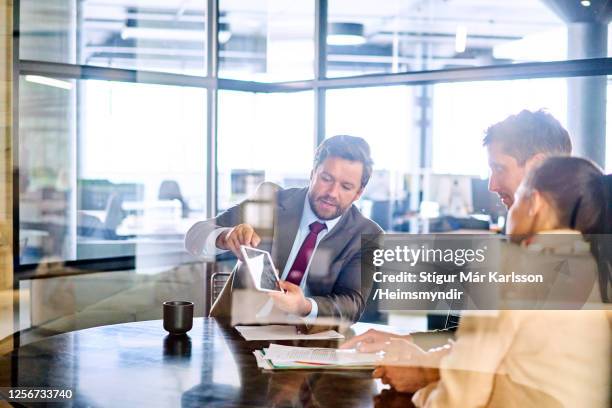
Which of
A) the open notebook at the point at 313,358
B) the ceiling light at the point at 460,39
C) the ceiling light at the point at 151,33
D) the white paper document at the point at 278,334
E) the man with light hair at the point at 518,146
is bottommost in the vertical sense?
the white paper document at the point at 278,334

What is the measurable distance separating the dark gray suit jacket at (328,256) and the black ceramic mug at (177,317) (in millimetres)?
447

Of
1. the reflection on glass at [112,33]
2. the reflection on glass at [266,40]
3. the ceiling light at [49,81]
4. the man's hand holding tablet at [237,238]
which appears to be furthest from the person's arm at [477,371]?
the ceiling light at [49,81]

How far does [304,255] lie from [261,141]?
2.18ft

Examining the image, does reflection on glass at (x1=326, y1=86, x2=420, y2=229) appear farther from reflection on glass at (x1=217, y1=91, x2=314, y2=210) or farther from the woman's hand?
the woman's hand

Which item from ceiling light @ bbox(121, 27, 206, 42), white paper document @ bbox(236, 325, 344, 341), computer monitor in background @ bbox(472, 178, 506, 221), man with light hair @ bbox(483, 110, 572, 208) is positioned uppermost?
ceiling light @ bbox(121, 27, 206, 42)

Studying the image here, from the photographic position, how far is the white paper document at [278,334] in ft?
6.22

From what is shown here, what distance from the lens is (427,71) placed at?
269 centimetres

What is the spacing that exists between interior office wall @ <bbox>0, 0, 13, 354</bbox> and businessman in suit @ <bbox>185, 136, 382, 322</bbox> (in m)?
1.34

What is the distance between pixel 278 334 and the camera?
1.96 meters

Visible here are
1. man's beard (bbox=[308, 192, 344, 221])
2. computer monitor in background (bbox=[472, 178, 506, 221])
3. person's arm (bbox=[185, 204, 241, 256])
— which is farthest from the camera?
person's arm (bbox=[185, 204, 241, 256])

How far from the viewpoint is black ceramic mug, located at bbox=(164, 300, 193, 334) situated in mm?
1877

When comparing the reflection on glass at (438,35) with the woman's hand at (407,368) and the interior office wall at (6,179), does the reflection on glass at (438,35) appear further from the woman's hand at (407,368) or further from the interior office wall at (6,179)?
the interior office wall at (6,179)

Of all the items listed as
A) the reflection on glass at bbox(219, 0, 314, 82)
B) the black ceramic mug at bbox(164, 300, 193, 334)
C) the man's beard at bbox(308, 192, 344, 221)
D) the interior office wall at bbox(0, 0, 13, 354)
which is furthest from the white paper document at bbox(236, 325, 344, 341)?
the interior office wall at bbox(0, 0, 13, 354)

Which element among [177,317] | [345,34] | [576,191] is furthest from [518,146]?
[345,34]
